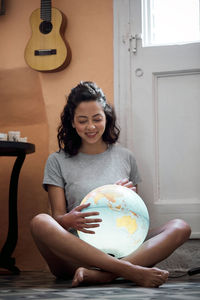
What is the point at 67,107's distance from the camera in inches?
87.5

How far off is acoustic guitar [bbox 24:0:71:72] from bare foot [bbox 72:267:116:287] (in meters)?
Result: 1.38

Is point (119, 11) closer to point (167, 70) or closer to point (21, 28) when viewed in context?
point (167, 70)

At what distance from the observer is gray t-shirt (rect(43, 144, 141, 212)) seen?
2.12m

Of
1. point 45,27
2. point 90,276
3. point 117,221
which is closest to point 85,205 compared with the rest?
point 117,221

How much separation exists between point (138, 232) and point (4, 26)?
1843 millimetres

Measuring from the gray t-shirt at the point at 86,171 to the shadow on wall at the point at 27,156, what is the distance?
16.3 inches

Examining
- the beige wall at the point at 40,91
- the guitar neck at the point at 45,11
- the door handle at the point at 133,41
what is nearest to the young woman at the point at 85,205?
the beige wall at the point at 40,91

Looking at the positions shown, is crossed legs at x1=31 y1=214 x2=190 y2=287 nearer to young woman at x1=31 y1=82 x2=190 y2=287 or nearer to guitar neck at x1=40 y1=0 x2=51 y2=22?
young woman at x1=31 y1=82 x2=190 y2=287

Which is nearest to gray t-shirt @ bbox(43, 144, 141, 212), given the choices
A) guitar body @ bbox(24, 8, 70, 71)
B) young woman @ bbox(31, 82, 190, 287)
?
young woman @ bbox(31, 82, 190, 287)

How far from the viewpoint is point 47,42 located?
2527mm

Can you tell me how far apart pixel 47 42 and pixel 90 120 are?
75cm

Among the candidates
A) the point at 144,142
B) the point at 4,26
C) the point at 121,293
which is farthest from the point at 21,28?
the point at 121,293

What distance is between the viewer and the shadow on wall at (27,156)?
257cm

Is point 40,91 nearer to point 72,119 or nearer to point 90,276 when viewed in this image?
point 72,119
